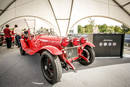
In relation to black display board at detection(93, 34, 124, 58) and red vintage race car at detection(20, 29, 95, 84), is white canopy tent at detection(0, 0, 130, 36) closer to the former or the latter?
black display board at detection(93, 34, 124, 58)

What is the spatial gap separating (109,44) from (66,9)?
7.61 m

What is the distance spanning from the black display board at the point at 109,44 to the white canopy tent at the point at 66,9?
6.87m

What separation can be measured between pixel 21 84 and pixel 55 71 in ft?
2.42

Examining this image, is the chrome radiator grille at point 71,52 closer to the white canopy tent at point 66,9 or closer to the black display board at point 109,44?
the black display board at point 109,44

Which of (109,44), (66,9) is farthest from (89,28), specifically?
(109,44)

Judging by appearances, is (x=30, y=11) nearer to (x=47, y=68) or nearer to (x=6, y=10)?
(x=6, y=10)

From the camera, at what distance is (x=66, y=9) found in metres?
9.33

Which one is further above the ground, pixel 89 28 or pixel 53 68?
pixel 89 28

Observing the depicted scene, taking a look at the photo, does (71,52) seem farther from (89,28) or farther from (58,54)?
(89,28)

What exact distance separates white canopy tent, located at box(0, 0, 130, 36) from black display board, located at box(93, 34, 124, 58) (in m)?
6.87

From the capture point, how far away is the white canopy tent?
8312mm

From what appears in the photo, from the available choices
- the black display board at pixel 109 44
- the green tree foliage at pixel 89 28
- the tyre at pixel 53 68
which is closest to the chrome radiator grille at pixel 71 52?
the tyre at pixel 53 68

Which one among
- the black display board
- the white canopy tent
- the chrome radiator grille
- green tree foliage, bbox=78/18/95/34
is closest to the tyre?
the chrome radiator grille

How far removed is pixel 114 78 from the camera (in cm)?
167
